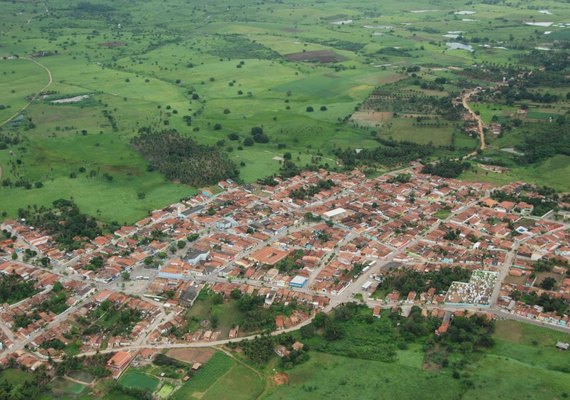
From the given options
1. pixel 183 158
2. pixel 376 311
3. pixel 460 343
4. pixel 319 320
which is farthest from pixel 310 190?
pixel 460 343

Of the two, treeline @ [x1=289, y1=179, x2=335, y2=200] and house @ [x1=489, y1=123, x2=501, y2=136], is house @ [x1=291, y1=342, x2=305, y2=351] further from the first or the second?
house @ [x1=489, y1=123, x2=501, y2=136]

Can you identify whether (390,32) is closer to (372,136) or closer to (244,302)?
(372,136)

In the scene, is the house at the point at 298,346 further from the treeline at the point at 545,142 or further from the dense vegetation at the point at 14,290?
the treeline at the point at 545,142

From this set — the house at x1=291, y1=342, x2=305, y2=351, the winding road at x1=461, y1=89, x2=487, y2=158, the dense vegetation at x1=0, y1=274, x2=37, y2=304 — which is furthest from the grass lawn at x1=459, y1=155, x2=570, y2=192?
the dense vegetation at x1=0, y1=274, x2=37, y2=304

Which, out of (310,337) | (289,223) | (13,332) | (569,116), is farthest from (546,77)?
(13,332)

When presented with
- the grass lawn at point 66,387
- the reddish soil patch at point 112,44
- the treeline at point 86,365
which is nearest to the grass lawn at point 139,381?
the treeline at point 86,365

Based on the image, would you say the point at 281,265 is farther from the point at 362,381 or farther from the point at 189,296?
the point at 362,381

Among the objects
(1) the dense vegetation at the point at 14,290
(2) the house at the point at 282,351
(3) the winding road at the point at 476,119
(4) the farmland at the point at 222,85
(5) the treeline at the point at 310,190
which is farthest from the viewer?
(3) the winding road at the point at 476,119
